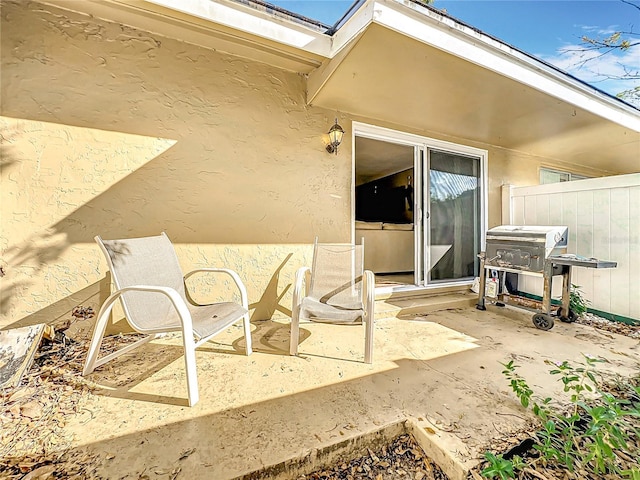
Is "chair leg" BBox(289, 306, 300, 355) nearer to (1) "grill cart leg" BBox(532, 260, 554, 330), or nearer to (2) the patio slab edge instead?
(2) the patio slab edge

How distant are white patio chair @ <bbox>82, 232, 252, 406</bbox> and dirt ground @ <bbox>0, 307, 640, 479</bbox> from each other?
0.21 m

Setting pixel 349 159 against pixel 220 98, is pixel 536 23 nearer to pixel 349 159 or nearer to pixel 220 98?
pixel 349 159

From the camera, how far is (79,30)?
7.34 feet

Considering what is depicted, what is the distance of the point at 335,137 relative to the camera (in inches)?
121

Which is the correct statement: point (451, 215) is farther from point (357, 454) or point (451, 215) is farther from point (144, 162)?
point (144, 162)

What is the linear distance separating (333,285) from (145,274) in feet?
5.19

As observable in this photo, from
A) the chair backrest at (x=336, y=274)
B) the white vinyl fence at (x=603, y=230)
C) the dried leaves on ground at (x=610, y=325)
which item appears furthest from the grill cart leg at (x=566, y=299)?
the chair backrest at (x=336, y=274)

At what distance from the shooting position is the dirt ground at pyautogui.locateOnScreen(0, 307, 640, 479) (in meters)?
1.15

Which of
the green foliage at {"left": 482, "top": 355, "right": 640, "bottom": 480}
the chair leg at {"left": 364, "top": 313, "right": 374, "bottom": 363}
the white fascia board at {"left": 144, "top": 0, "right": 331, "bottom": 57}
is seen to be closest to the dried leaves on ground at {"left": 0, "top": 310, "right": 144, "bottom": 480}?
the chair leg at {"left": 364, "top": 313, "right": 374, "bottom": 363}

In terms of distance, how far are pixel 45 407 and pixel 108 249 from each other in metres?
0.92

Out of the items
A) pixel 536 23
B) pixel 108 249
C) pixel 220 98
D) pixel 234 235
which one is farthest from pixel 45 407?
pixel 536 23

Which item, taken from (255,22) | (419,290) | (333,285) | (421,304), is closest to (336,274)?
(333,285)

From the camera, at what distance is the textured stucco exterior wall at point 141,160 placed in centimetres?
211

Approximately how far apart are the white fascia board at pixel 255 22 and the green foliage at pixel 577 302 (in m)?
4.05
